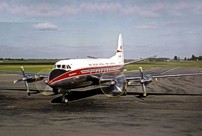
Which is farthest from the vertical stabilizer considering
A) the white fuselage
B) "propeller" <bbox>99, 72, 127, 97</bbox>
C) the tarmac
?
the tarmac

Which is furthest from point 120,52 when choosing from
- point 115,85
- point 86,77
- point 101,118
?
point 101,118

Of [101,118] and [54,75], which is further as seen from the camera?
[54,75]

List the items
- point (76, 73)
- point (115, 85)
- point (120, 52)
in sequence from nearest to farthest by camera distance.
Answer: point (76, 73) < point (115, 85) < point (120, 52)

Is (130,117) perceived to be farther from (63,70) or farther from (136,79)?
(136,79)

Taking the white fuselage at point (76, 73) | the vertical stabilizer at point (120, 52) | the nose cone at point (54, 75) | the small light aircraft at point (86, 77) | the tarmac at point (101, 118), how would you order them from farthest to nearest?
the vertical stabilizer at point (120, 52) < the small light aircraft at point (86, 77) < the white fuselage at point (76, 73) < the nose cone at point (54, 75) < the tarmac at point (101, 118)

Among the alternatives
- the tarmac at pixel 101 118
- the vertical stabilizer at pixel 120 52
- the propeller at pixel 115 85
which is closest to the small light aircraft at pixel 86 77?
the propeller at pixel 115 85

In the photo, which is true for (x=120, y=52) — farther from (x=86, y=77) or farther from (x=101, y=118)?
(x=101, y=118)

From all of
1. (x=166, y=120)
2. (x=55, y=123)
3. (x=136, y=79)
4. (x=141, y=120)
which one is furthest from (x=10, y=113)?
(x=136, y=79)

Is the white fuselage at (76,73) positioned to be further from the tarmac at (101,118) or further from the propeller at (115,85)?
the tarmac at (101,118)

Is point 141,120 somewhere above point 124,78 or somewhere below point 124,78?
below

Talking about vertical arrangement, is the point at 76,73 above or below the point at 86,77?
above

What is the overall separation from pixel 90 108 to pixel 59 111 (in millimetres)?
2537

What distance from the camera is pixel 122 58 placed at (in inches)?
1635

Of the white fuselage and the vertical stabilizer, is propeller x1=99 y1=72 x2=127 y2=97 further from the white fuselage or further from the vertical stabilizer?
the vertical stabilizer
